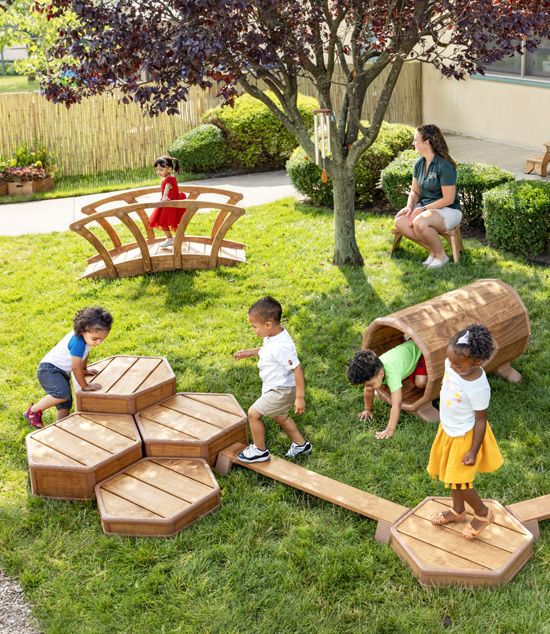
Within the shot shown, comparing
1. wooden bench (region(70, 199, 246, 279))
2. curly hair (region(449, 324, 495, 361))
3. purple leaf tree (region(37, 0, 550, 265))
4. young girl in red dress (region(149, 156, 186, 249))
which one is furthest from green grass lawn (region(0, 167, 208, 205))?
curly hair (region(449, 324, 495, 361))

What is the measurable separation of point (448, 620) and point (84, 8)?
21.0 feet

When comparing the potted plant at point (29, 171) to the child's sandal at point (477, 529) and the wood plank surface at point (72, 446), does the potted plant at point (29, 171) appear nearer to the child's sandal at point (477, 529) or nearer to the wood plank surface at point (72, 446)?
the wood plank surface at point (72, 446)

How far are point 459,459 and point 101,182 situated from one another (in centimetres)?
1222

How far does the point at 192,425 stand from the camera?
239 inches

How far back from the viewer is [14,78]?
42.2 metres

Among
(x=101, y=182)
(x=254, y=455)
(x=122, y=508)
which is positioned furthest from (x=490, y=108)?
(x=122, y=508)

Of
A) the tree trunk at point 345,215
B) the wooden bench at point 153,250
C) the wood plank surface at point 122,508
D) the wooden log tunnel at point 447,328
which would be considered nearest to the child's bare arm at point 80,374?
the wood plank surface at point 122,508

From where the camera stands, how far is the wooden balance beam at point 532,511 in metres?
5.00

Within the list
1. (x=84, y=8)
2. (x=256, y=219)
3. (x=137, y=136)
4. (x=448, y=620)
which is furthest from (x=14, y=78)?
(x=448, y=620)

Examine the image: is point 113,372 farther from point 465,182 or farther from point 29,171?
point 29,171

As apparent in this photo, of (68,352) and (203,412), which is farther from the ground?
(68,352)

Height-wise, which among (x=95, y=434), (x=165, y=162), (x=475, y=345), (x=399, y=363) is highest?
(x=165, y=162)

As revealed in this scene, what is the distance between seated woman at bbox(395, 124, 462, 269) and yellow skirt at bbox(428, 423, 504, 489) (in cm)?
465

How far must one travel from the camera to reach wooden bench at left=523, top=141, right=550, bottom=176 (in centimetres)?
1279
